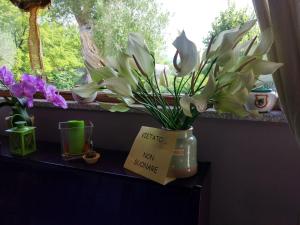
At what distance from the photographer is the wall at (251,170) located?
944 millimetres

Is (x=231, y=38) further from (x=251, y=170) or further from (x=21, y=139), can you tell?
(x=21, y=139)

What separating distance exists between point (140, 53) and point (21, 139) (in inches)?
25.5

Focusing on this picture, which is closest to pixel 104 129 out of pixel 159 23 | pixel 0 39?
pixel 159 23

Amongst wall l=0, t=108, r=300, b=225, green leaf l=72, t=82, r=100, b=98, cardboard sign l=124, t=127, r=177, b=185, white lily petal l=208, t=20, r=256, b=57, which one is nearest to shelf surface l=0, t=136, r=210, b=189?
cardboard sign l=124, t=127, r=177, b=185

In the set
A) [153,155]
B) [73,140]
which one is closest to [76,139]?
[73,140]

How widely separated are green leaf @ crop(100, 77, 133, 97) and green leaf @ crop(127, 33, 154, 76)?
70 millimetres

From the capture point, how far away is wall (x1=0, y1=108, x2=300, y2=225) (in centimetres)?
94

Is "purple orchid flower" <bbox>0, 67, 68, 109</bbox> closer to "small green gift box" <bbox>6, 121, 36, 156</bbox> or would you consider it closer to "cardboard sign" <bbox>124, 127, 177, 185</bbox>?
"small green gift box" <bbox>6, 121, 36, 156</bbox>

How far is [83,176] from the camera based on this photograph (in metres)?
0.88

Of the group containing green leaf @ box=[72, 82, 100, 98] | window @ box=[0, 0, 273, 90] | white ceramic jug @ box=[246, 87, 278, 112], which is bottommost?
white ceramic jug @ box=[246, 87, 278, 112]

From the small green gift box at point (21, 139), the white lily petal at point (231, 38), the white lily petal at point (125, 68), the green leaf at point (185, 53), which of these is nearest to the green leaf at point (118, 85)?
the white lily petal at point (125, 68)

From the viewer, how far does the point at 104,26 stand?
1269 mm

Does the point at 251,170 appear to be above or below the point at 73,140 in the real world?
below

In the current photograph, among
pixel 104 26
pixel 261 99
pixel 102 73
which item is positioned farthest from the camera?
pixel 104 26
